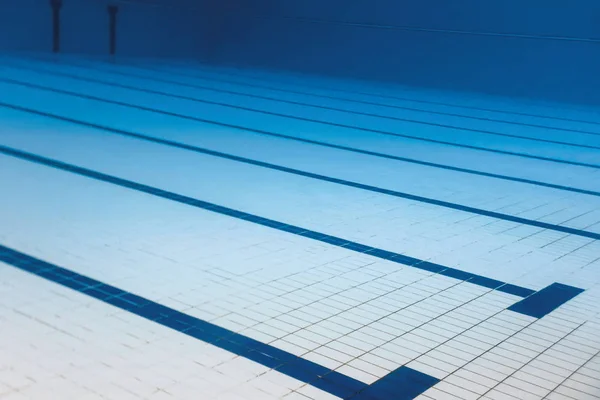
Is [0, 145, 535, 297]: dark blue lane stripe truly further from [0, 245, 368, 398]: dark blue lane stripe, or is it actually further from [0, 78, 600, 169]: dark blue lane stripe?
[0, 78, 600, 169]: dark blue lane stripe

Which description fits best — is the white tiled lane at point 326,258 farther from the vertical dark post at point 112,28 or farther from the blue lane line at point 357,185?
the vertical dark post at point 112,28

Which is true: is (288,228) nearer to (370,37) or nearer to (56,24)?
(370,37)

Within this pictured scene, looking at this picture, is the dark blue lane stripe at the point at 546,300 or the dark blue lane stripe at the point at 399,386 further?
the dark blue lane stripe at the point at 546,300

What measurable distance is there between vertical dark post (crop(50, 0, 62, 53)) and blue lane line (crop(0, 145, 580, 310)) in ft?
27.9

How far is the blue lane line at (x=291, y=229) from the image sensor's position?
11.7ft

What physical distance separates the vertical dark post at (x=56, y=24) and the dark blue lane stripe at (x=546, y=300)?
1159 cm

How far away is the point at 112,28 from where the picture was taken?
1428cm

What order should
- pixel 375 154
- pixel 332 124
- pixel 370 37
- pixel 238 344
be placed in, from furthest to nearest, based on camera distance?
pixel 370 37 < pixel 332 124 < pixel 375 154 < pixel 238 344

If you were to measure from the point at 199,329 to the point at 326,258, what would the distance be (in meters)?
1.07

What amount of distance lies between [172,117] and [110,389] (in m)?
5.84

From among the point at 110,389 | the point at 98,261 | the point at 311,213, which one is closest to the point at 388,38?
the point at 311,213

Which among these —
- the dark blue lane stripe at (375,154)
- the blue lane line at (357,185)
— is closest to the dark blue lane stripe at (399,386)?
the blue lane line at (357,185)

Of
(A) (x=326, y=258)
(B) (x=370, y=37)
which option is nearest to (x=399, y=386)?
(A) (x=326, y=258)

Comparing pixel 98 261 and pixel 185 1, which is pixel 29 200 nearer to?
pixel 98 261
